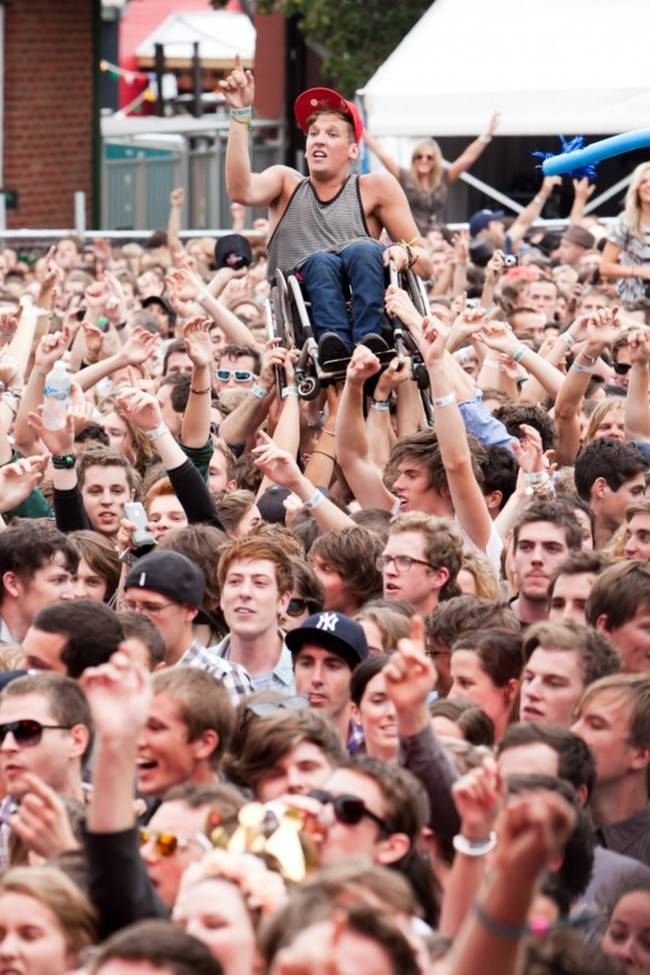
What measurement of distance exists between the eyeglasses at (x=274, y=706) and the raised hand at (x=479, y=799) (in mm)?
1173

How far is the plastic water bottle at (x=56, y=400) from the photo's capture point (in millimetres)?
8133

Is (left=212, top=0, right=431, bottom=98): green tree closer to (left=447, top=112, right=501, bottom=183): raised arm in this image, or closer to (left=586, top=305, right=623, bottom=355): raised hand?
(left=447, top=112, right=501, bottom=183): raised arm

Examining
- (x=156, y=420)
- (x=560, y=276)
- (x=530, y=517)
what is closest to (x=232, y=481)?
(x=156, y=420)

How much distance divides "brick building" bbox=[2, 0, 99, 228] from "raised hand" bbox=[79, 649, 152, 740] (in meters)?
20.7

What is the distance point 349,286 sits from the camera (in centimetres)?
936

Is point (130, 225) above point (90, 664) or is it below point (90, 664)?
below

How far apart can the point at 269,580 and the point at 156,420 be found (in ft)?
4.26

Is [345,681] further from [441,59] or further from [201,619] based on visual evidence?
[441,59]

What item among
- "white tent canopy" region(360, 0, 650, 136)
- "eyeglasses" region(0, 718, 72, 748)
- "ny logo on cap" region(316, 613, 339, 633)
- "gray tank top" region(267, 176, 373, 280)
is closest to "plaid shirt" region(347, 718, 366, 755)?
"ny logo on cap" region(316, 613, 339, 633)

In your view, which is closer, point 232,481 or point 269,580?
point 269,580

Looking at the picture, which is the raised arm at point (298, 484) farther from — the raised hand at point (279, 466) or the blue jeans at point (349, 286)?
the blue jeans at point (349, 286)

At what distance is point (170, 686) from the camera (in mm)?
5543

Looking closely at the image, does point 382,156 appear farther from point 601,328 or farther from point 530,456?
point 530,456

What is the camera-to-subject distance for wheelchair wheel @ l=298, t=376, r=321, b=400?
9141 mm
